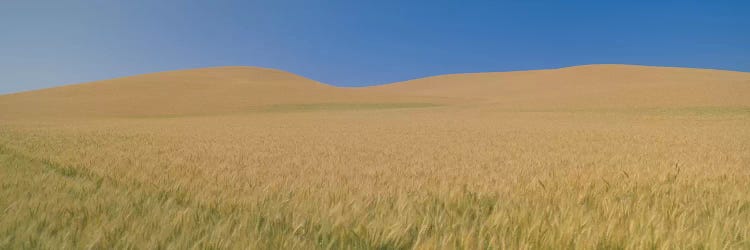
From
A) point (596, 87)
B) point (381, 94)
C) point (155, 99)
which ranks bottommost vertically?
point (155, 99)

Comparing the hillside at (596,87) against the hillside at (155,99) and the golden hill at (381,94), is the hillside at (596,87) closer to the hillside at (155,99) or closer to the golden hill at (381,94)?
the golden hill at (381,94)

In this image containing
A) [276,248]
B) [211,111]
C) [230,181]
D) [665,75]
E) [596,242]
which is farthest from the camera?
[665,75]

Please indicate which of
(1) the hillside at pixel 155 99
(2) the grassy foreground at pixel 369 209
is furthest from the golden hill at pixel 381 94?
(2) the grassy foreground at pixel 369 209

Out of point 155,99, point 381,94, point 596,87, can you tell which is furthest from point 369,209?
point 596,87

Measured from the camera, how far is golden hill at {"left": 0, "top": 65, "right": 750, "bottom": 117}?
111 ft

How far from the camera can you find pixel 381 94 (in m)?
62.6

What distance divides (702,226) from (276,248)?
2.37 metres

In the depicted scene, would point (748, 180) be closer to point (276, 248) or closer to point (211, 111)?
point (276, 248)

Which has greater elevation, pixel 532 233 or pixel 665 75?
pixel 665 75

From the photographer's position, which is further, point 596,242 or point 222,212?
point 222,212

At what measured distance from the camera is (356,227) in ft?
6.59

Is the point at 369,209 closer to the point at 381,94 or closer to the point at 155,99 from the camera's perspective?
the point at 155,99

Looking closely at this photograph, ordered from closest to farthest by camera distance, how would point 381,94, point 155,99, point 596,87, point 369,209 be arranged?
point 369,209, point 155,99, point 596,87, point 381,94

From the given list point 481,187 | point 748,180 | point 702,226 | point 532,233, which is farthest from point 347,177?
point 748,180
